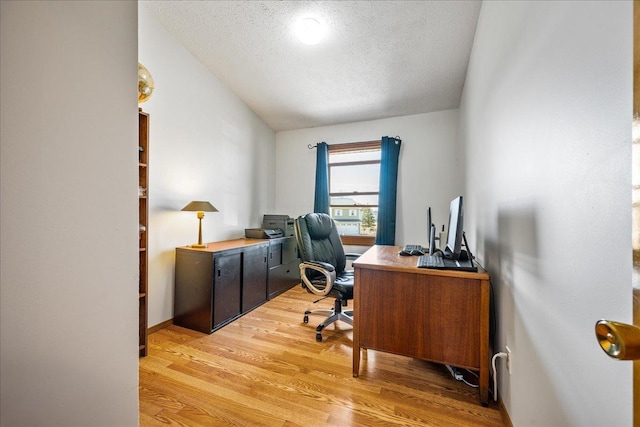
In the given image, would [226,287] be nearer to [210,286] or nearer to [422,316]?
[210,286]

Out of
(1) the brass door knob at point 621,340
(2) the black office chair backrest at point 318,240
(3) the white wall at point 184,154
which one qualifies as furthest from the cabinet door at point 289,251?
(1) the brass door knob at point 621,340

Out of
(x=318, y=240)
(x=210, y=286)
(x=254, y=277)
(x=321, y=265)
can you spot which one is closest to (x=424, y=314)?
(x=321, y=265)

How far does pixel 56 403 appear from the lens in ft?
1.74

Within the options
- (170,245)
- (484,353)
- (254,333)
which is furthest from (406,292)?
(170,245)

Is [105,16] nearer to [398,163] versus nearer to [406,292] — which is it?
[406,292]

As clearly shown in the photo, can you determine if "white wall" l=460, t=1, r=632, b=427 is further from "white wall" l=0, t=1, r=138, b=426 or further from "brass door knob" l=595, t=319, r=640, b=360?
"white wall" l=0, t=1, r=138, b=426

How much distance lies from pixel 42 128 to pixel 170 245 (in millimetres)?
2232

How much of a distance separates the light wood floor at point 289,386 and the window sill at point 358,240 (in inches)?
71.8

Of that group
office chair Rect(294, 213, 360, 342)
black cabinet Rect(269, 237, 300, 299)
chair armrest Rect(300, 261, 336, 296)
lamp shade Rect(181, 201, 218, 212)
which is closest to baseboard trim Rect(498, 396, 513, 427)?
office chair Rect(294, 213, 360, 342)

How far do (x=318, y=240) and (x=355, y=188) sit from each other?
178 centimetres

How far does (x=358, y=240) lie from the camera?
3949 millimetres

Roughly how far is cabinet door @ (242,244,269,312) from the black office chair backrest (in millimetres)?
796

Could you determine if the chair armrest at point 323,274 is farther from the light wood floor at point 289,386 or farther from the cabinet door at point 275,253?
the cabinet door at point 275,253

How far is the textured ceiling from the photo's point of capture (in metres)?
2.10
